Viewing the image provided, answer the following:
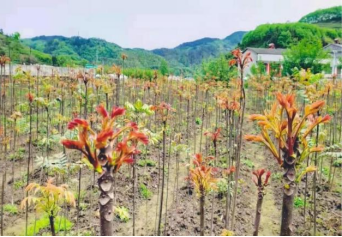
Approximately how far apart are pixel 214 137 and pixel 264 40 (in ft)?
278

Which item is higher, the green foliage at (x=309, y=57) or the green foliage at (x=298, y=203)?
the green foliage at (x=309, y=57)

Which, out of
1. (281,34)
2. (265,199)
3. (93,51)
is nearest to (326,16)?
(281,34)

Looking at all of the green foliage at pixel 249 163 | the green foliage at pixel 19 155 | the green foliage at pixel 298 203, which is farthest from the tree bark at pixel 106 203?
the green foliage at pixel 249 163

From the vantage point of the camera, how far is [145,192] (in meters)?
8.33

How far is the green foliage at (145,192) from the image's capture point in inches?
325

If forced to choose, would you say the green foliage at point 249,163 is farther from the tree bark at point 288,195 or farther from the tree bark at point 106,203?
the tree bark at point 106,203

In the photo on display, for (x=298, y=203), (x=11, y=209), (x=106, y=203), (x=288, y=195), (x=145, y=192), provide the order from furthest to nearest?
1. (x=145, y=192)
2. (x=298, y=203)
3. (x=11, y=209)
4. (x=288, y=195)
5. (x=106, y=203)

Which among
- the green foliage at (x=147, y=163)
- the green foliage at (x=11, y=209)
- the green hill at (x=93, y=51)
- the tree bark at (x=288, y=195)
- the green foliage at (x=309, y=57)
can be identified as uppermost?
the green hill at (x=93, y=51)

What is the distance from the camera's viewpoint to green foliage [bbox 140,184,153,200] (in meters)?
8.26

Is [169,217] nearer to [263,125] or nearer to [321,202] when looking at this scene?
[321,202]

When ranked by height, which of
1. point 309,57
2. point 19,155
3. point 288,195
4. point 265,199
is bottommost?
point 265,199

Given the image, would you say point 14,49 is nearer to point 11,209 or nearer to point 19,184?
point 19,184

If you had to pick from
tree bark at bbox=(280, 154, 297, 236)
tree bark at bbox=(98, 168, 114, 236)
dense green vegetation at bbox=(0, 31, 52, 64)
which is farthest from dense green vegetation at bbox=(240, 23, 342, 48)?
tree bark at bbox=(98, 168, 114, 236)

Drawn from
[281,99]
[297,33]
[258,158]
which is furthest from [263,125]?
[297,33]
